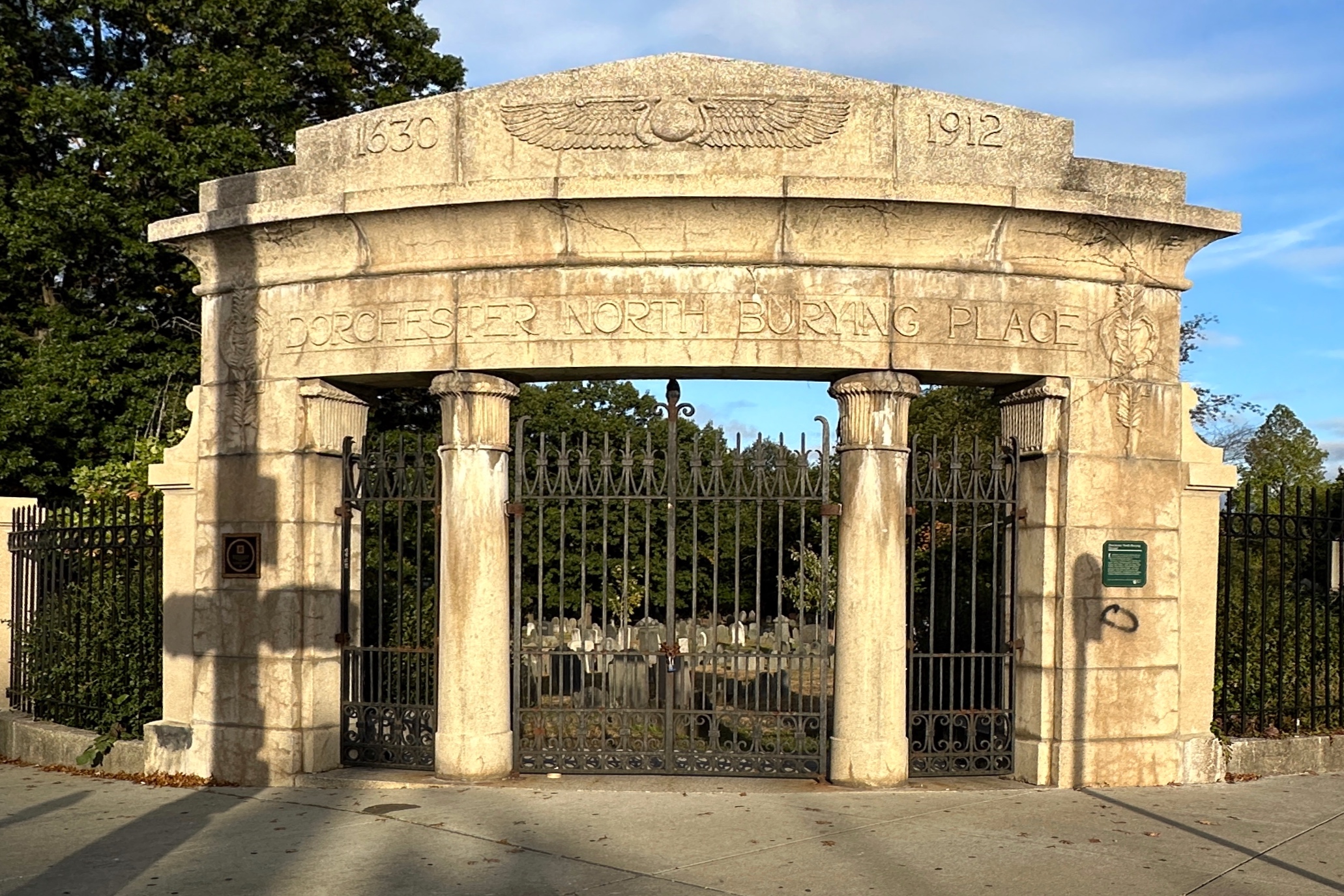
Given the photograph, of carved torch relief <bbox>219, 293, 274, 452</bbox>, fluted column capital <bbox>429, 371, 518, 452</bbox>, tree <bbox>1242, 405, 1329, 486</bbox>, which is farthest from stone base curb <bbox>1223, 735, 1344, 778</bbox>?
tree <bbox>1242, 405, 1329, 486</bbox>

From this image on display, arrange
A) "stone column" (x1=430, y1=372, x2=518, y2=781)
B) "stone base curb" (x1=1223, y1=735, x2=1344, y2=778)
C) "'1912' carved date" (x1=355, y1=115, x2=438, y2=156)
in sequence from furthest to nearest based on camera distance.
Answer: "stone base curb" (x1=1223, y1=735, x2=1344, y2=778) < "'1912' carved date" (x1=355, y1=115, x2=438, y2=156) < "stone column" (x1=430, y1=372, x2=518, y2=781)

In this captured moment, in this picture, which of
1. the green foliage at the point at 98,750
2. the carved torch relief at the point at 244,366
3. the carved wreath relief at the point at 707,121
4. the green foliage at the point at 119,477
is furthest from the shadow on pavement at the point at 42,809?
the carved wreath relief at the point at 707,121

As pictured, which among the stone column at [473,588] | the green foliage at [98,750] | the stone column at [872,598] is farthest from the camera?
the green foliage at [98,750]

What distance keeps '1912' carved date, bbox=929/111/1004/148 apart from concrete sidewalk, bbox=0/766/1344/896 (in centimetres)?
430

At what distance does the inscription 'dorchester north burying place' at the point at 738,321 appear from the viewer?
8477 millimetres

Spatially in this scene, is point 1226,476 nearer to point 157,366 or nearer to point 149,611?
point 149,611

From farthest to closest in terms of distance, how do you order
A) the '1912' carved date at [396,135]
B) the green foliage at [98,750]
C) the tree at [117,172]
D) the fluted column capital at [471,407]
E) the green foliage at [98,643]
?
the tree at [117,172], the green foliage at [98,643], the green foliage at [98,750], the '1912' carved date at [396,135], the fluted column capital at [471,407]

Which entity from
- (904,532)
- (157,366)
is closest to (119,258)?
(157,366)

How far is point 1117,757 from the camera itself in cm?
868

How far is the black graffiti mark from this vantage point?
8.74 metres

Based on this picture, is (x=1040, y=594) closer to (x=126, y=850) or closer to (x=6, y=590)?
(x=126, y=850)

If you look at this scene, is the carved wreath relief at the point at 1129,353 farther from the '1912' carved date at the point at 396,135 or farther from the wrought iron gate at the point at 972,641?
the '1912' carved date at the point at 396,135

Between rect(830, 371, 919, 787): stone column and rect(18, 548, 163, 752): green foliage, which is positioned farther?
rect(18, 548, 163, 752): green foliage

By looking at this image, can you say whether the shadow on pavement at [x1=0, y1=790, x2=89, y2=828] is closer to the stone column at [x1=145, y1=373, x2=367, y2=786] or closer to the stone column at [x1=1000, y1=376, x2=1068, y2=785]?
the stone column at [x1=145, y1=373, x2=367, y2=786]
